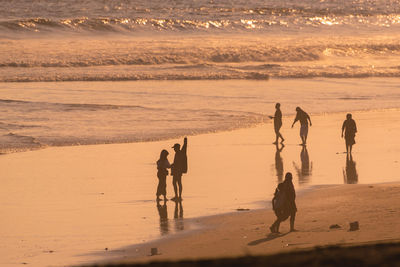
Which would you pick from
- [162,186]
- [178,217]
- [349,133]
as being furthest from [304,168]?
[178,217]

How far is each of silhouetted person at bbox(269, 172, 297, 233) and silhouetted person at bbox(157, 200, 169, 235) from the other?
161 centimetres

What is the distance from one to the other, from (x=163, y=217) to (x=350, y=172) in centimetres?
502

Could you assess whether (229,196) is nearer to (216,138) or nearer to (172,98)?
(216,138)

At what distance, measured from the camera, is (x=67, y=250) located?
39.5 ft

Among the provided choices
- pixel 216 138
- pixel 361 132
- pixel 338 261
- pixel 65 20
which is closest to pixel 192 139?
pixel 216 138

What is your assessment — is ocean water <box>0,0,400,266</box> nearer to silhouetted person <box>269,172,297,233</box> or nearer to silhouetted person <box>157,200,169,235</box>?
silhouetted person <box>157,200,169,235</box>

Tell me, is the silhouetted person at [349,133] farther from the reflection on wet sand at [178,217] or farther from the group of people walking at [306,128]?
the reflection on wet sand at [178,217]

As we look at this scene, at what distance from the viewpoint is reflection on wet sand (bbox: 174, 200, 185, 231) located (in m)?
13.4

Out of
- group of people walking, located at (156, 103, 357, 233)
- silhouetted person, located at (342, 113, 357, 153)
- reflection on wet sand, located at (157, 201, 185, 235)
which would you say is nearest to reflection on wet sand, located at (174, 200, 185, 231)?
reflection on wet sand, located at (157, 201, 185, 235)

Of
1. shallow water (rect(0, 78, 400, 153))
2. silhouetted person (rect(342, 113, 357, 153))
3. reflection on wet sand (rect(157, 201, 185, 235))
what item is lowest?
reflection on wet sand (rect(157, 201, 185, 235))

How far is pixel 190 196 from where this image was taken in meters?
15.6

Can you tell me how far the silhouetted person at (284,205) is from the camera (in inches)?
492

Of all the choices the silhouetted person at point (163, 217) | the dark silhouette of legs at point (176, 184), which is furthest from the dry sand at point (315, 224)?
the dark silhouette of legs at point (176, 184)

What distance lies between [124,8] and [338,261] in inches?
2667
